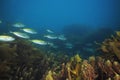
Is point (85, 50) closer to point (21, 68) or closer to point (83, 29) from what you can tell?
point (21, 68)

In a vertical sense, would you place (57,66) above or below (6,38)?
below

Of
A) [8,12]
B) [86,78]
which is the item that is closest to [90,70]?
[86,78]

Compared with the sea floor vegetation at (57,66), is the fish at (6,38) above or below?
above

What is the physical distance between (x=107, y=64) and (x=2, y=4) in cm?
3462

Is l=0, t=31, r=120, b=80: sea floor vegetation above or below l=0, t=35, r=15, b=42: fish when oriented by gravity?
below

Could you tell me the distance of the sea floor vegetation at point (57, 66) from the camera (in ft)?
14.8

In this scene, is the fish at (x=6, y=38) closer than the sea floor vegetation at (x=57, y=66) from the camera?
No

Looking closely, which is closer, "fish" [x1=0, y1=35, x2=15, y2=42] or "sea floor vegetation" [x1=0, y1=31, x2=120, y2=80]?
"sea floor vegetation" [x1=0, y1=31, x2=120, y2=80]

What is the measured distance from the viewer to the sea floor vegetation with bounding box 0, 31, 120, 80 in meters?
4.51

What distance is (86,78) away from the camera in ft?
13.6

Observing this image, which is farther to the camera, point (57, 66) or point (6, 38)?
point (6, 38)

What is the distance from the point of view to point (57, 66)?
703 cm

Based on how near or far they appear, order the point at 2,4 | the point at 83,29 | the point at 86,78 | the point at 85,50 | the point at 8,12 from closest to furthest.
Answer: the point at 86,78
the point at 85,50
the point at 83,29
the point at 2,4
the point at 8,12

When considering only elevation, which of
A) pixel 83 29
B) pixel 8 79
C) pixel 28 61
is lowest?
pixel 8 79
